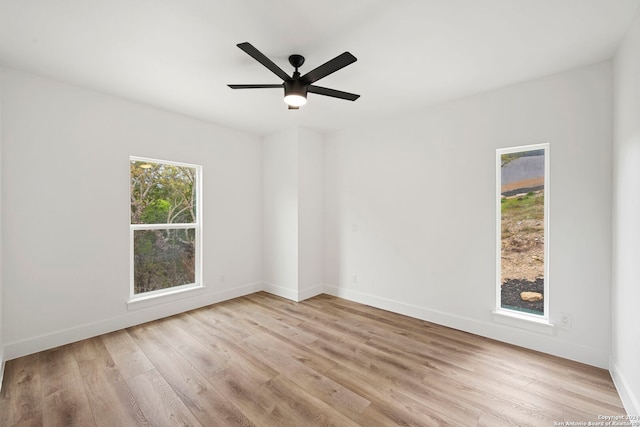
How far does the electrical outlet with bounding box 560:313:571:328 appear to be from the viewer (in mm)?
2574

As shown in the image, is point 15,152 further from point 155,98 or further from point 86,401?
point 86,401

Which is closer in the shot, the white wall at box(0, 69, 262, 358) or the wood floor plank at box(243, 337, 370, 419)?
the wood floor plank at box(243, 337, 370, 419)

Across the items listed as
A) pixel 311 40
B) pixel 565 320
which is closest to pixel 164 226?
pixel 311 40

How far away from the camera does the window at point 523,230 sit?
9.17 ft

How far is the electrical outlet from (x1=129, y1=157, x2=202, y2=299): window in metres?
4.37

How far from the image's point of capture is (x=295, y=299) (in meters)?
4.24

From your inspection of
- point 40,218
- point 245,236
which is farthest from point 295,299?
point 40,218

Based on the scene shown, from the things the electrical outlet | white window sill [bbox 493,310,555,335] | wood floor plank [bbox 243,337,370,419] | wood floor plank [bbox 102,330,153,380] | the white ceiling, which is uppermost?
the white ceiling

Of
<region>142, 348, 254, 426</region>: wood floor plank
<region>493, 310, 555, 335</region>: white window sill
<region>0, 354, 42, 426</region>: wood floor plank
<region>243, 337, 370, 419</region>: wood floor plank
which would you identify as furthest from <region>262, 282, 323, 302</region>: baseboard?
<region>0, 354, 42, 426</region>: wood floor plank

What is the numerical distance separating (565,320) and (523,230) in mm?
911

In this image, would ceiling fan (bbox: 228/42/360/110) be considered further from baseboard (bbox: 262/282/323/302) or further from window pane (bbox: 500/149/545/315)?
baseboard (bbox: 262/282/323/302)

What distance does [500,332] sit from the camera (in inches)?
115

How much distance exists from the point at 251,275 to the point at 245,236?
69 cm

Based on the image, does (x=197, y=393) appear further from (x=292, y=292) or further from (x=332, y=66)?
(x=332, y=66)
